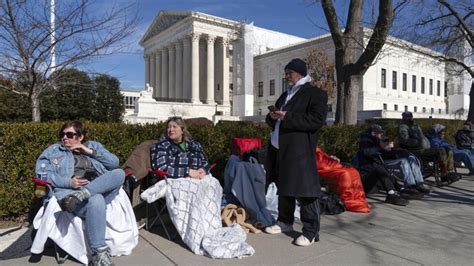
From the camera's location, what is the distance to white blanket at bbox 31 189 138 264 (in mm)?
3441

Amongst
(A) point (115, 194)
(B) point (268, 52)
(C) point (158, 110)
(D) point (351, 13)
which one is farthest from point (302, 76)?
(B) point (268, 52)

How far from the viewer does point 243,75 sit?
60281 millimetres

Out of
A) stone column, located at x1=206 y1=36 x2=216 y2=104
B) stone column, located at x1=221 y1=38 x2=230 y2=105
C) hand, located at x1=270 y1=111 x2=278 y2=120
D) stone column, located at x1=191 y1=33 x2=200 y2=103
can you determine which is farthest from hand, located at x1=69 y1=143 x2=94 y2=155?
stone column, located at x1=221 y1=38 x2=230 y2=105

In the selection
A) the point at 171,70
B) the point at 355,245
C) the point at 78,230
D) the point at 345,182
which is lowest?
the point at 355,245

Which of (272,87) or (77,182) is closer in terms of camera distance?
(77,182)

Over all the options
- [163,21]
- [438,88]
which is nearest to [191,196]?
[438,88]

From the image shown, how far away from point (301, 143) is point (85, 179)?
2.30 meters

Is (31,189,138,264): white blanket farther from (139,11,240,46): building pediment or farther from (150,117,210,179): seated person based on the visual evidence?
(139,11,240,46): building pediment

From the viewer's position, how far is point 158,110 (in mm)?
50219

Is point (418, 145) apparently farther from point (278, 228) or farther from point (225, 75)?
point (225, 75)

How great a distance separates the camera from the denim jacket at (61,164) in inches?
141

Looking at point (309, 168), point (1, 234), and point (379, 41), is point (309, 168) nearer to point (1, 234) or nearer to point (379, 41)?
point (1, 234)

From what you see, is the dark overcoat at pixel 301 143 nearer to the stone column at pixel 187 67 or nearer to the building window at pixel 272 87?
the building window at pixel 272 87

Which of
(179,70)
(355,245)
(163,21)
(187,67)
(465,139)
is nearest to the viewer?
(355,245)
